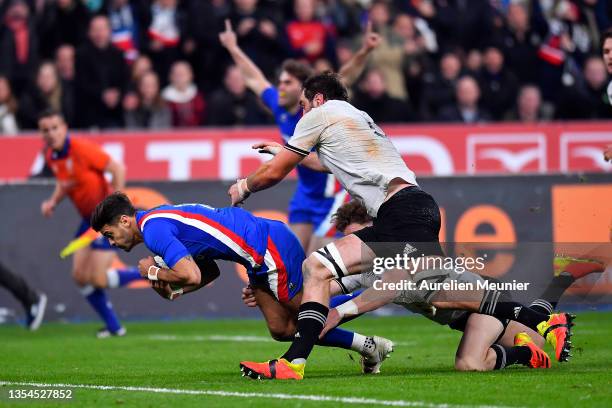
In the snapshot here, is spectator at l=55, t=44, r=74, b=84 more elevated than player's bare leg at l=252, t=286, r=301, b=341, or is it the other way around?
spectator at l=55, t=44, r=74, b=84

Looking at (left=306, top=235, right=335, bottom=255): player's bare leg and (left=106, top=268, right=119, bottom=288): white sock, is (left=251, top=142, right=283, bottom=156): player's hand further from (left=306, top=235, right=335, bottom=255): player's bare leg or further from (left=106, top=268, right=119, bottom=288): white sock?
(left=106, top=268, right=119, bottom=288): white sock

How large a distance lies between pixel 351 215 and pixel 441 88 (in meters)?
10.4

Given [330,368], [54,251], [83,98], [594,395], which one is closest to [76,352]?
[330,368]

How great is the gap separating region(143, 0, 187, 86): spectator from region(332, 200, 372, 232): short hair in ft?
32.3

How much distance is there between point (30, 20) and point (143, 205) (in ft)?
15.1

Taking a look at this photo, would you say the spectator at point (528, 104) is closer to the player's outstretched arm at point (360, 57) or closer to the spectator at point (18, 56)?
the player's outstretched arm at point (360, 57)

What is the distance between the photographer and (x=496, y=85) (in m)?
20.7

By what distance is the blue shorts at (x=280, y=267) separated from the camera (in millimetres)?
9430

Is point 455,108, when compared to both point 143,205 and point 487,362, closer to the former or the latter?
point 143,205

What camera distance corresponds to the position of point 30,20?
19062mm

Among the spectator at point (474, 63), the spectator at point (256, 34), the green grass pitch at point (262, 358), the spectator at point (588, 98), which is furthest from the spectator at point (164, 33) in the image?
the spectator at point (588, 98)

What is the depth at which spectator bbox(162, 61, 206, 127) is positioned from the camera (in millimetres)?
18969

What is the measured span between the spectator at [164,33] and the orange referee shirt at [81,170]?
5.31 m

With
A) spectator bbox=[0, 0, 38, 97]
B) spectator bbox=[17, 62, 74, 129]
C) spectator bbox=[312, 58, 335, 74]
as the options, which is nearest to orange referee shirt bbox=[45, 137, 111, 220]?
spectator bbox=[17, 62, 74, 129]
